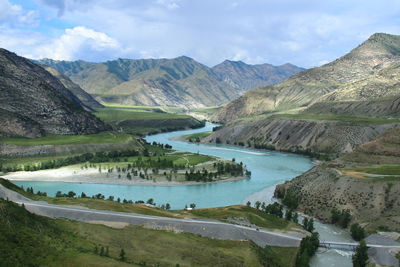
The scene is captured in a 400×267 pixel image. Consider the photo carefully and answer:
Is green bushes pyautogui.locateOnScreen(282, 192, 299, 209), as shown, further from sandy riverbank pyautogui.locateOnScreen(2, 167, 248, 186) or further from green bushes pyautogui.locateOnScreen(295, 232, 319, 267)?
sandy riverbank pyautogui.locateOnScreen(2, 167, 248, 186)

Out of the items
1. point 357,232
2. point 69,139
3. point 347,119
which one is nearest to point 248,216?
point 357,232

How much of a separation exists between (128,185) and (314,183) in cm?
4888

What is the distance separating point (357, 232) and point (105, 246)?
40189 millimetres

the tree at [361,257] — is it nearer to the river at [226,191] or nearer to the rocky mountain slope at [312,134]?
the river at [226,191]

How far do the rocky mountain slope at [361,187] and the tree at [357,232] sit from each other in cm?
314

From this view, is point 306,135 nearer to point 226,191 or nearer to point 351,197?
point 226,191

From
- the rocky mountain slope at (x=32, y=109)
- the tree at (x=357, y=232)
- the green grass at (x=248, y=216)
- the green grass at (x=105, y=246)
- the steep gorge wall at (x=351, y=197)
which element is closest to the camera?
the green grass at (x=105, y=246)

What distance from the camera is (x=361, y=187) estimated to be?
7550 centimetres

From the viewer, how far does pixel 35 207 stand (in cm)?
5353

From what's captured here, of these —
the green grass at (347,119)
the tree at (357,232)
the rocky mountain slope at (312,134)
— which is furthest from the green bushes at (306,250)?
the green grass at (347,119)

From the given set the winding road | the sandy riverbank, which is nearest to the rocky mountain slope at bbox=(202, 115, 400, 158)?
the sandy riverbank

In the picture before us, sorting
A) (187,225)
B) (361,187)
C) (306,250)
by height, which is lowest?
(306,250)

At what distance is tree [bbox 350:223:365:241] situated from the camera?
6197 cm

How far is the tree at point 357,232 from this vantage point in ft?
203
